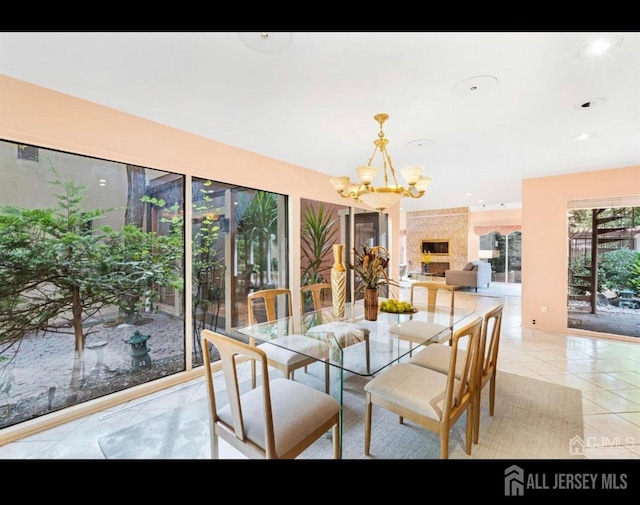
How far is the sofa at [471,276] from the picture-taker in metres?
8.61

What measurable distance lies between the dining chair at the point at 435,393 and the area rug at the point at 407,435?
20 centimetres

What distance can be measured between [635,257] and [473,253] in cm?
656

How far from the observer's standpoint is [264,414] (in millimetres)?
1183

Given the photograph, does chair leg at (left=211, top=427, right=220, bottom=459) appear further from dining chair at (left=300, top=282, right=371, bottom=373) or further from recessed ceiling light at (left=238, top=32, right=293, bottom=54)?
recessed ceiling light at (left=238, top=32, right=293, bottom=54)

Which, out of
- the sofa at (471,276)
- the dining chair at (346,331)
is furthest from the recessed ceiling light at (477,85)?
the sofa at (471,276)

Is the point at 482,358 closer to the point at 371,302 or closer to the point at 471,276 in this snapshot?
the point at 371,302

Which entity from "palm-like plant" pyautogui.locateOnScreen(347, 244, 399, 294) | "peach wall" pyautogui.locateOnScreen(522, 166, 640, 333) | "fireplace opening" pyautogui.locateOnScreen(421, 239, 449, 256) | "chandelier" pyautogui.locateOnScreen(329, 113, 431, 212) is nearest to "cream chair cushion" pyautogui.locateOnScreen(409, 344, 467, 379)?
"palm-like plant" pyautogui.locateOnScreen(347, 244, 399, 294)

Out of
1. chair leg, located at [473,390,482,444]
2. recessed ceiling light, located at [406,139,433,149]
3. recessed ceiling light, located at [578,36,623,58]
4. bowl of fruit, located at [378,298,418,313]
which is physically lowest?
chair leg, located at [473,390,482,444]

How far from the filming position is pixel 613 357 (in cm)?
339

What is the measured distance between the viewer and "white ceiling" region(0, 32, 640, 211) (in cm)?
155

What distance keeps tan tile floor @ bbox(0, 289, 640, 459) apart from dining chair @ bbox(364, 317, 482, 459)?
886 mm

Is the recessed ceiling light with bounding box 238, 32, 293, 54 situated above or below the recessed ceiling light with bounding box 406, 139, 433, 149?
below
